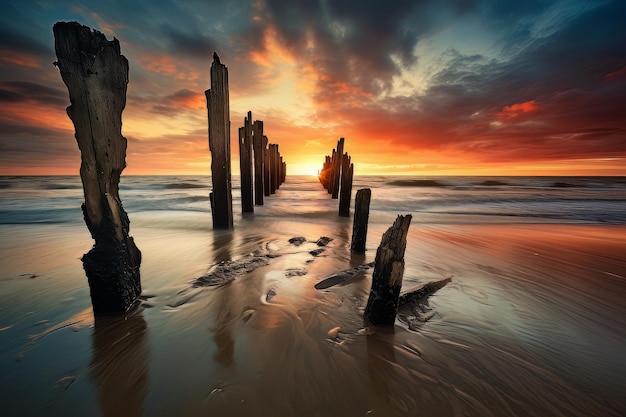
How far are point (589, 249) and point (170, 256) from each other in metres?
9.22

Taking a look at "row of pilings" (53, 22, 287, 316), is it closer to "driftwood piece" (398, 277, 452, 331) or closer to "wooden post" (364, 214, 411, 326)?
"wooden post" (364, 214, 411, 326)

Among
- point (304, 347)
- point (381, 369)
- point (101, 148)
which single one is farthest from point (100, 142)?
point (381, 369)

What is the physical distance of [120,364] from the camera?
2.00 meters

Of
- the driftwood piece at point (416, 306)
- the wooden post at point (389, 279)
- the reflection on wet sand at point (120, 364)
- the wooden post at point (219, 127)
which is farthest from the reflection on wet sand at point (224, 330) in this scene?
the wooden post at point (219, 127)

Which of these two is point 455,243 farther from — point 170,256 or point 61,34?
point 61,34

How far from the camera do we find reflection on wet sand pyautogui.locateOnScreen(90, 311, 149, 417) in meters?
1.66

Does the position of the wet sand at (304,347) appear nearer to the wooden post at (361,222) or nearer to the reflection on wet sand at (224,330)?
the reflection on wet sand at (224,330)

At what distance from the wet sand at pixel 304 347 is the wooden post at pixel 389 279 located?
152mm

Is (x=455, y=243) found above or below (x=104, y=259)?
below

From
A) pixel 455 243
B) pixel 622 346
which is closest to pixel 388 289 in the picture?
pixel 622 346

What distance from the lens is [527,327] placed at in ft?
8.81

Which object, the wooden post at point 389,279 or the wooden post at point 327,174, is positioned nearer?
the wooden post at point 389,279

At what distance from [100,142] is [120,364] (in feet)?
6.72

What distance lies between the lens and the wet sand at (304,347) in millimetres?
1709
